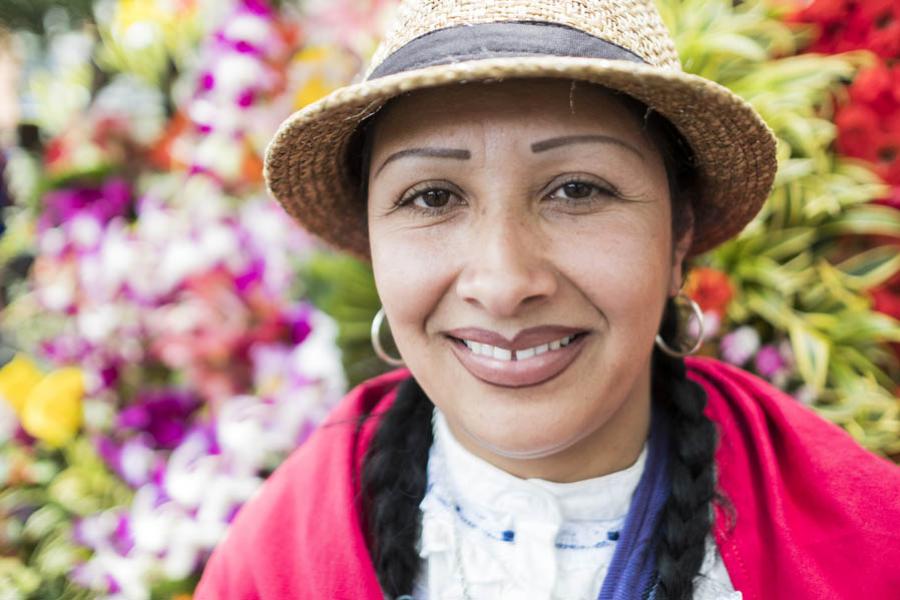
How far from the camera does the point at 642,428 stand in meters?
1.47

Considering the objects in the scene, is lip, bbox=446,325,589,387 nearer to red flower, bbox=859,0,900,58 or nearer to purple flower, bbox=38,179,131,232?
red flower, bbox=859,0,900,58

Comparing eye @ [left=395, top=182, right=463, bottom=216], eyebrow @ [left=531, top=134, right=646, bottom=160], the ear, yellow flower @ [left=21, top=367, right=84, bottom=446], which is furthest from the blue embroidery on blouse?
yellow flower @ [left=21, top=367, right=84, bottom=446]

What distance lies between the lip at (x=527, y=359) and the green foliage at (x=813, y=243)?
1.17m

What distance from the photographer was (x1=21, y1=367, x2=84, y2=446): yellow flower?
2.50 m

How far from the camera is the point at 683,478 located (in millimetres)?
1401

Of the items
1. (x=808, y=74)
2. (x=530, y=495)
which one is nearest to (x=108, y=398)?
(x=530, y=495)

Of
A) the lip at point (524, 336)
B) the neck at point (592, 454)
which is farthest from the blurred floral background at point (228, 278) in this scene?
the lip at point (524, 336)

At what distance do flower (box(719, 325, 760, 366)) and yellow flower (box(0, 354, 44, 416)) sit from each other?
2319 mm

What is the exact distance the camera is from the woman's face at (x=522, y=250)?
1.15 m

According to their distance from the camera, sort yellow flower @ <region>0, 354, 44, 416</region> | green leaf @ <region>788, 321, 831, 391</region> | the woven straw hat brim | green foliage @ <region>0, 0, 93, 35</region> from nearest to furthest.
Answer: the woven straw hat brim
green leaf @ <region>788, 321, 831, 391</region>
yellow flower @ <region>0, 354, 44, 416</region>
green foliage @ <region>0, 0, 93, 35</region>

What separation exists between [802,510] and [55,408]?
2275 millimetres

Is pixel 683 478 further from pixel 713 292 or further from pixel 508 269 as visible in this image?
pixel 713 292

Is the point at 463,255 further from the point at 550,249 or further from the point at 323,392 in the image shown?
the point at 323,392

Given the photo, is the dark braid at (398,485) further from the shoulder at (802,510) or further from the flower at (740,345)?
the flower at (740,345)
